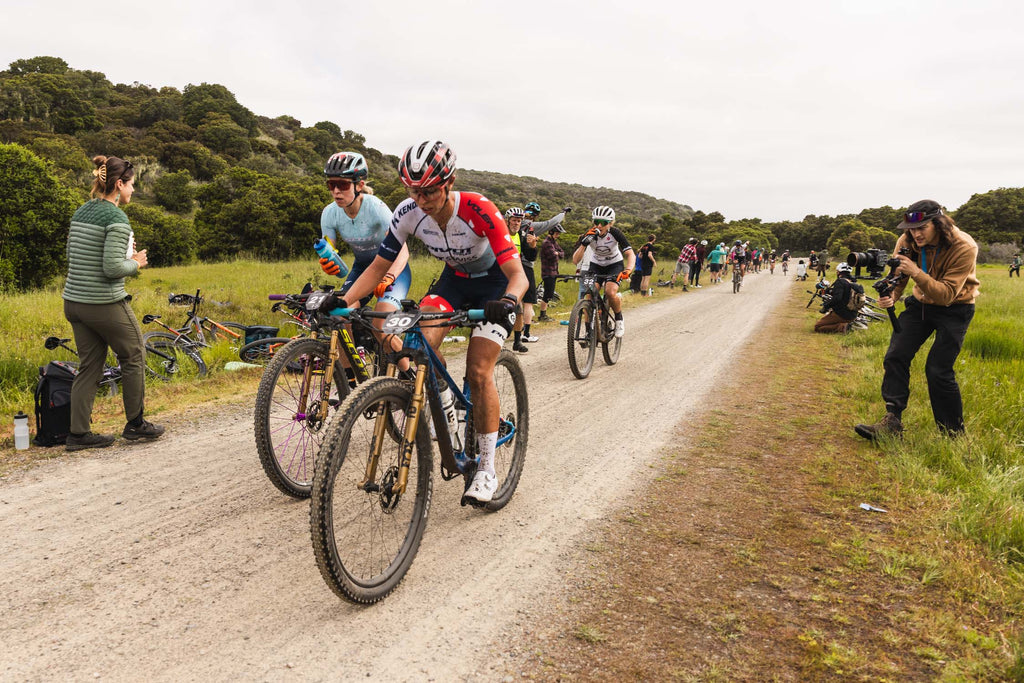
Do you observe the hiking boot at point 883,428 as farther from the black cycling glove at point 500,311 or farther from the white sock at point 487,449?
the black cycling glove at point 500,311

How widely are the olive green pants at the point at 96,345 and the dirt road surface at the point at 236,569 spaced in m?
0.50

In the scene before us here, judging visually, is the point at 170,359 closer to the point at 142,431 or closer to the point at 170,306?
the point at 142,431

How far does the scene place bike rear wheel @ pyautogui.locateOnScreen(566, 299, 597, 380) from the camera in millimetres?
8617

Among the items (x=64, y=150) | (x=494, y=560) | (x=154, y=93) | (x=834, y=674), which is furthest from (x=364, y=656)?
(x=154, y=93)

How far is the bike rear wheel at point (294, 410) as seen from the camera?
380 cm

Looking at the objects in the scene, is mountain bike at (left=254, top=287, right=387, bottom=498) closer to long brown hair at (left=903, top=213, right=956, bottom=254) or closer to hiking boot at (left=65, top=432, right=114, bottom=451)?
hiking boot at (left=65, top=432, right=114, bottom=451)

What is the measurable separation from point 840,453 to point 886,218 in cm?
10670

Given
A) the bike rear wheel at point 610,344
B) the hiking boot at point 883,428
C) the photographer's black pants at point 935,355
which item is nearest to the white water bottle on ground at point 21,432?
the bike rear wheel at point 610,344

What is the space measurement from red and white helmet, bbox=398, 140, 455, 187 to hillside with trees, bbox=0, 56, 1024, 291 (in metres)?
13.2

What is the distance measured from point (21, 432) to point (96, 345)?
0.98 metres

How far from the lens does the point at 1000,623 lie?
2916 millimetres

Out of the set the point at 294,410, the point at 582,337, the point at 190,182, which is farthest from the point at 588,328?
the point at 190,182

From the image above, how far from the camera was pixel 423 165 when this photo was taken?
345 cm

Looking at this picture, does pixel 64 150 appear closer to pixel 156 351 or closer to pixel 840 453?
pixel 156 351
